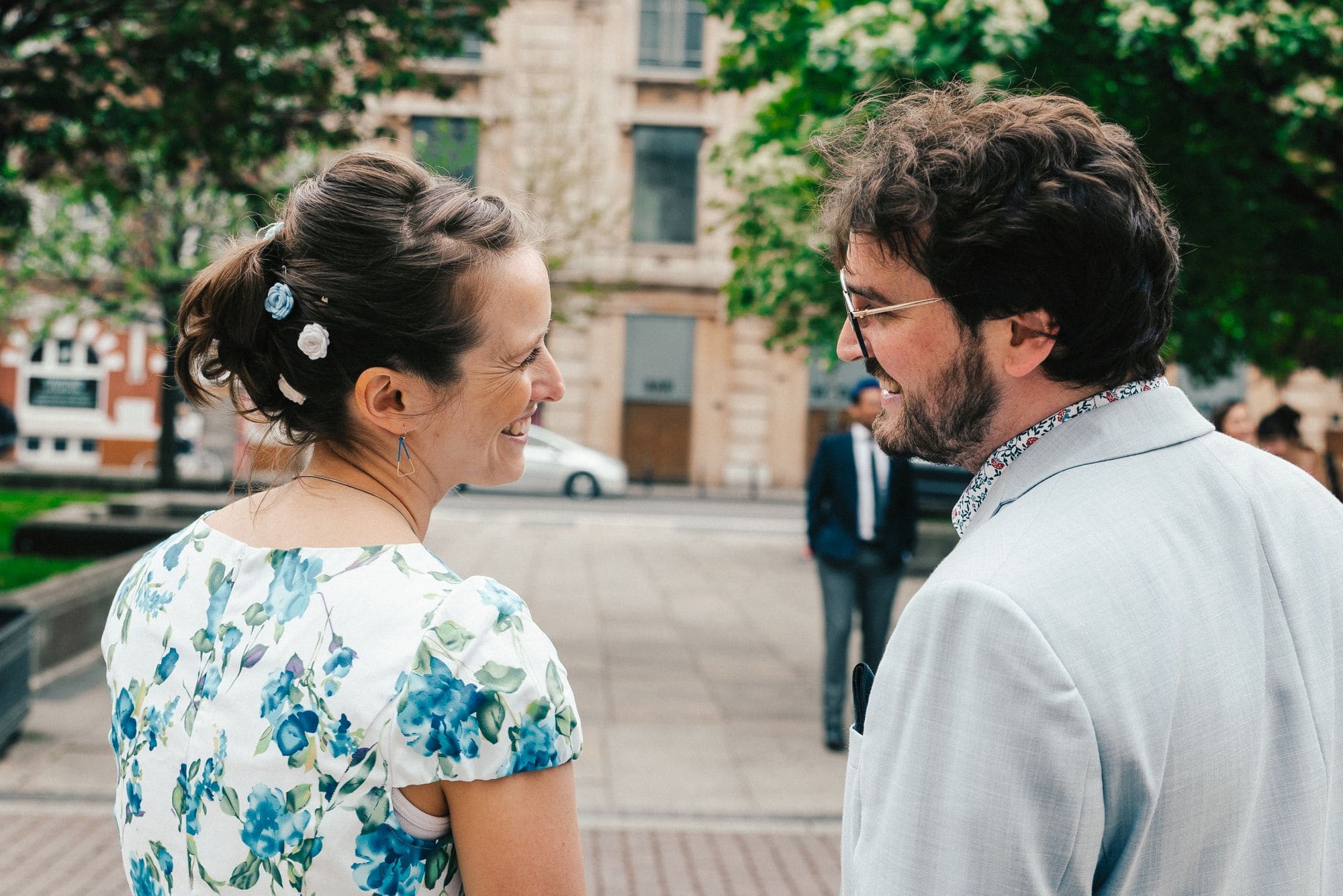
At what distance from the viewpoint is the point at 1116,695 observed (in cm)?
111

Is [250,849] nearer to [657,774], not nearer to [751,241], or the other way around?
[657,774]

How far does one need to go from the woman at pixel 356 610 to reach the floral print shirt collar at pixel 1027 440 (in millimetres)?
542

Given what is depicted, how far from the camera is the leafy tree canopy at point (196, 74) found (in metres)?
7.96

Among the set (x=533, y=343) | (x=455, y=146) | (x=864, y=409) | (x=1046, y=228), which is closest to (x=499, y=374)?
(x=533, y=343)

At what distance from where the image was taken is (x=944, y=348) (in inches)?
56.0

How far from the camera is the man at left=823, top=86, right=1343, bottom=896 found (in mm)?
1106

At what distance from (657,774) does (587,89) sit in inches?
1004

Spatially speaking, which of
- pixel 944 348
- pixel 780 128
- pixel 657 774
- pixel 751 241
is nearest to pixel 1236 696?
pixel 944 348

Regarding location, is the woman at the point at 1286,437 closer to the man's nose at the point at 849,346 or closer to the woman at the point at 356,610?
the man's nose at the point at 849,346

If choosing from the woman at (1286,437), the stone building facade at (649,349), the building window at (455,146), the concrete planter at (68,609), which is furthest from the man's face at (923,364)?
the stone building facade at (649,349)

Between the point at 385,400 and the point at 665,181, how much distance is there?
29668 mm

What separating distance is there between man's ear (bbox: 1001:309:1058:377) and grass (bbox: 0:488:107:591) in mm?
9298

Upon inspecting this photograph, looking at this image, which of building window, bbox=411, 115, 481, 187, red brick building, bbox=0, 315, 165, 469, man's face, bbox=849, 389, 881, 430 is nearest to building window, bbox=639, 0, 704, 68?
building window, bbox=411, 115, 481, 187

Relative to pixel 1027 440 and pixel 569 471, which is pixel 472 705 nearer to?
pixel 1027 440
